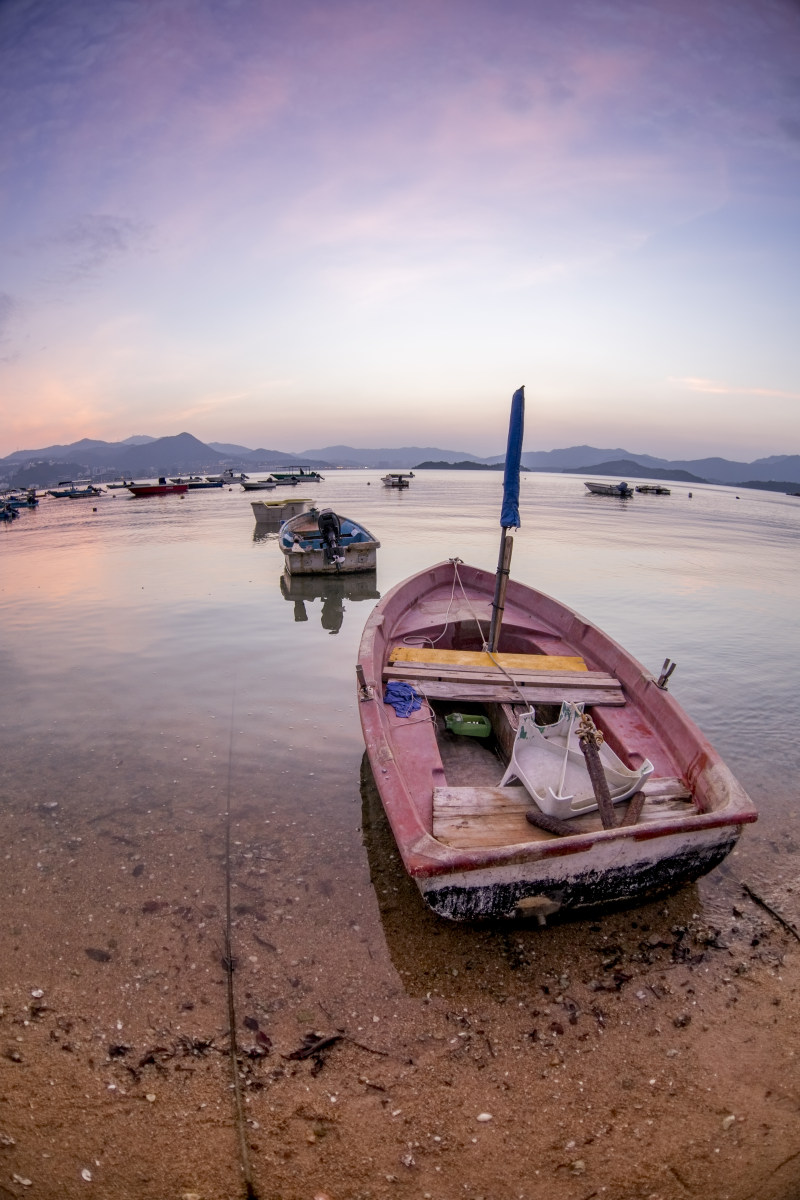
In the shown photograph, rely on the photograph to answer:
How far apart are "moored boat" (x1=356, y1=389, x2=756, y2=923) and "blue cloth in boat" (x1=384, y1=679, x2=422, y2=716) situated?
2 cm

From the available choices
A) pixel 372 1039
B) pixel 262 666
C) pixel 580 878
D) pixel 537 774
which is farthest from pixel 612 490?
pixel 372 1039

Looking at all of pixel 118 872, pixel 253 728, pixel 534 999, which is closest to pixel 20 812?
pixel 118 872

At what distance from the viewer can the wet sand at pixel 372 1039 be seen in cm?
298

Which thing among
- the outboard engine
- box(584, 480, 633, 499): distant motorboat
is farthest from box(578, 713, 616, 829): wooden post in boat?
box(584, 480, 633, 499): distant motorboat

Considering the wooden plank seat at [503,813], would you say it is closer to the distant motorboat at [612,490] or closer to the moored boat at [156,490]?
the moored boat at [156,490]

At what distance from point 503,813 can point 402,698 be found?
88.0 inches

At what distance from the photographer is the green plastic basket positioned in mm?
6934

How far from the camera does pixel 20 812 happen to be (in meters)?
6.17

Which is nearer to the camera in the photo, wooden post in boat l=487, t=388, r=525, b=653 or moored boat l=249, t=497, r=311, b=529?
wooden post in boat l=487, t=388, r=525, b=653

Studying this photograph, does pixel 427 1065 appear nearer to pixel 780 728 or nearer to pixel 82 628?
pixel 780 728

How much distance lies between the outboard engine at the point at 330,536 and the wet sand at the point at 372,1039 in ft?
45.1

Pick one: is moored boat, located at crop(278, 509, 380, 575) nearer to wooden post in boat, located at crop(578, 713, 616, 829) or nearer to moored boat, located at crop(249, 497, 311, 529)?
wooden post in boat, located at crop(578, 713, 616, 829)

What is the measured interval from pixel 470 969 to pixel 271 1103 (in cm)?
169

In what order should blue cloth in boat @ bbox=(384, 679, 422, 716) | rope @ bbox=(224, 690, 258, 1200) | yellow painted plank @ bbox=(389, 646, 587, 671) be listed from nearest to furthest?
rope @ bbox=(224, 690, 258, 1200) → blue cloth in boat @ bbox=(384, 679, 422, 716) → yellow painted plank @ bbox=(389, 646, 587, 671)
